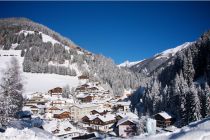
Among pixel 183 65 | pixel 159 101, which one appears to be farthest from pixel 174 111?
pixel 183 65

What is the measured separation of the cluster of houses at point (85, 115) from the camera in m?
60.9

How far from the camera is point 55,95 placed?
437 ft

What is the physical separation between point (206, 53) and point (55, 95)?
78085 millimetres

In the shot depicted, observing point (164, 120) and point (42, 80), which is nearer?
point (164, 120)

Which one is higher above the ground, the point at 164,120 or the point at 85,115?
the point at 85,115

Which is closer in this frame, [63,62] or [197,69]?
[197,69]

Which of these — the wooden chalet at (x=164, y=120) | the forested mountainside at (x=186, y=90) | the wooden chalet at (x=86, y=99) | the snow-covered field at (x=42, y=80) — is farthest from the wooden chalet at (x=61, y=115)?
the snow-covered field at (x=42, y=80)

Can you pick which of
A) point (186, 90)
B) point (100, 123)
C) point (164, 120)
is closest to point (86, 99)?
point (100, 123)

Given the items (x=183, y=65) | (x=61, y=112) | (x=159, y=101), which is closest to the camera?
(x=159, y=101)

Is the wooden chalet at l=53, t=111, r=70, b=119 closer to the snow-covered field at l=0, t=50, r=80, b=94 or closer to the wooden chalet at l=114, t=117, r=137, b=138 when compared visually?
the wooden chalet at l=114, t=117, r=137, b=138

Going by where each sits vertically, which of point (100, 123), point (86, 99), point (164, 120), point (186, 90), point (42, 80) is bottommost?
point (100, 123)

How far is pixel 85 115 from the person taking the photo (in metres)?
86.2

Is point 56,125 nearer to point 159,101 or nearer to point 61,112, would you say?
point 61,112

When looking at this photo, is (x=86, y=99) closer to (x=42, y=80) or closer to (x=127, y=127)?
(x=42, y=80)
